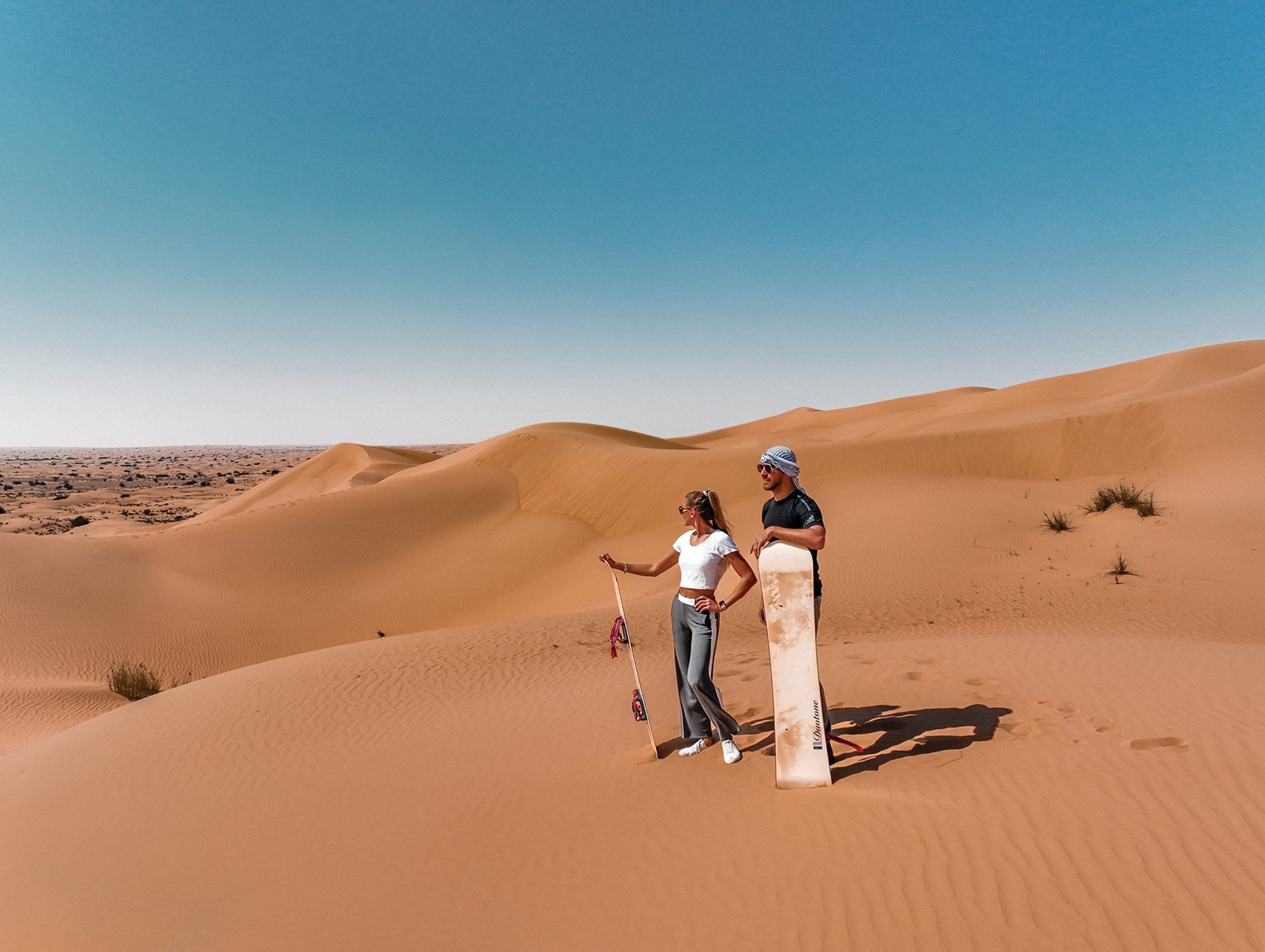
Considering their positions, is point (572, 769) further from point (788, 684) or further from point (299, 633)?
point (299, 633)

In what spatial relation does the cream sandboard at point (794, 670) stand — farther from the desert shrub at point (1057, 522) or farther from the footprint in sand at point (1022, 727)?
the desert shrub at point (1057, 522)

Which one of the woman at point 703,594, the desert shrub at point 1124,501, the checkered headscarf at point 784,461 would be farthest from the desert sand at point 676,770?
the checkered headscarf at point 784,461

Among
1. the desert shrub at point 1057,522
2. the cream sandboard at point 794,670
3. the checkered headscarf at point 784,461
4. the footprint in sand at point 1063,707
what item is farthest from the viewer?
the desert shrub at point 1057,522

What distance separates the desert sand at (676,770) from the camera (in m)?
3.42

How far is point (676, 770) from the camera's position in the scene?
5.27 meters

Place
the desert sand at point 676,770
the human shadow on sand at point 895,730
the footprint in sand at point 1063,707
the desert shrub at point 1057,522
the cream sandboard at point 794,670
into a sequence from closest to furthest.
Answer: the desert sand at point 676,770 → the cream sandboard at point 794,670 → the human shadow on sand at point 895,730 → the footprint in sand at point 1063,707 → the desert shrub at point 1057,522

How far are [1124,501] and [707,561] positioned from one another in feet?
50.9

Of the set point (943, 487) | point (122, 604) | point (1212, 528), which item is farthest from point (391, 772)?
point (943, 487)

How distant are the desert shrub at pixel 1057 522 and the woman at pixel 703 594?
43.1ft

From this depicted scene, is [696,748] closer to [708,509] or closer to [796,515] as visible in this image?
[708,509]

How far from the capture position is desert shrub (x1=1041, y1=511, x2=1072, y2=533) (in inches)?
579

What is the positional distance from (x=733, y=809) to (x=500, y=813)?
6.15 feet

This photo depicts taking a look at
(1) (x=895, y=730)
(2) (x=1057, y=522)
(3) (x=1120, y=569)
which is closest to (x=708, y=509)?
(1) (x=895, y=730)

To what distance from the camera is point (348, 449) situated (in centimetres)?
5475
